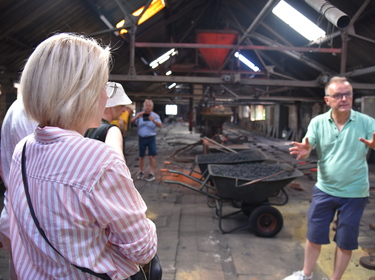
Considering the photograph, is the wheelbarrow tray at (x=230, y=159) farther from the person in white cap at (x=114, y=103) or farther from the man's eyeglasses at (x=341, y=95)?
the person in white cap at (x=114, y=103)

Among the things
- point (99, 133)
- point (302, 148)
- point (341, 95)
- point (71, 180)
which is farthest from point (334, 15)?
point (71, 180)

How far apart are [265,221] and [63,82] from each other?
3.42 metres

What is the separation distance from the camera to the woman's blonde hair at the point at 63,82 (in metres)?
0.85

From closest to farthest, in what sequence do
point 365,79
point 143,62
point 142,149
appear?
1. point 142,149
2. point 365,79
3. point 143,62

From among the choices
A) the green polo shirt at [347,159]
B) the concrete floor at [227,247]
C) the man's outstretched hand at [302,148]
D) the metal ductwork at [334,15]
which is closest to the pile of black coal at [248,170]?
the concrete floor at [227,247]

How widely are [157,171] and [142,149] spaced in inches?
45.0

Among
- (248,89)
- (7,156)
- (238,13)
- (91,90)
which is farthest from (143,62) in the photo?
(91,90)

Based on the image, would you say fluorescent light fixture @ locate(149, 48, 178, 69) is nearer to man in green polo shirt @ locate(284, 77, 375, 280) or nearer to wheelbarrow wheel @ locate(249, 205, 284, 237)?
wheelbarrow wheel @ locate(249, 205, 284, 237)

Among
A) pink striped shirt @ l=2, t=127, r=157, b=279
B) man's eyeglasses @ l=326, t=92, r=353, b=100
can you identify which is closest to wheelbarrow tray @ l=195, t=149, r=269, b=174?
man's eyeglasses @ l=326, t=92, r=353, b=100

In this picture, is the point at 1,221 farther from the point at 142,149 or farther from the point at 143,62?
the point at 143,62

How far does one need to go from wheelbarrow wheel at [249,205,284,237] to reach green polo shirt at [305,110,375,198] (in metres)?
1.33

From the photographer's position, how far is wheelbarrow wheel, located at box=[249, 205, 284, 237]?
367 cm

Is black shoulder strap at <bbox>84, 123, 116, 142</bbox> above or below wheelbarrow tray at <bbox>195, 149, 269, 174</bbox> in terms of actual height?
above

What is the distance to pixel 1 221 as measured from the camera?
1.55 m
